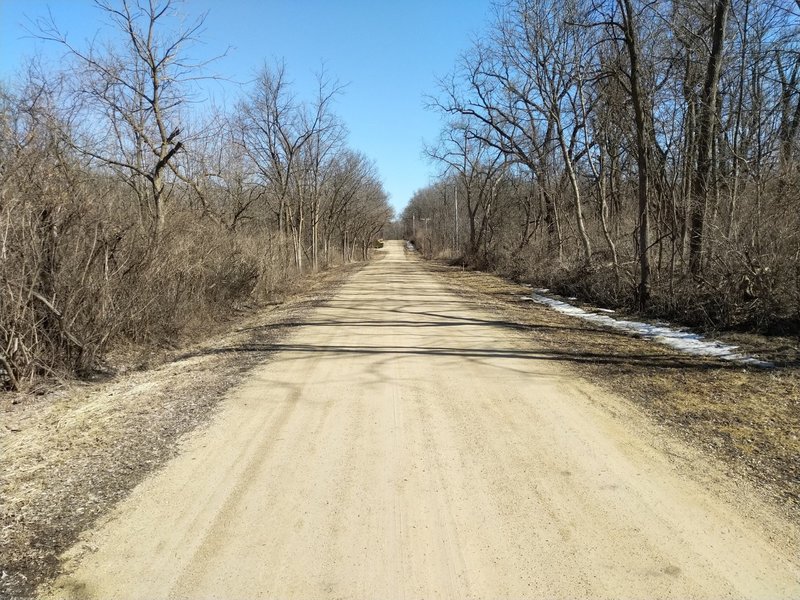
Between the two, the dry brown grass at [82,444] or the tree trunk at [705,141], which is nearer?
the dry brown grass at [82,444]

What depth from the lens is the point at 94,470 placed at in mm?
4113

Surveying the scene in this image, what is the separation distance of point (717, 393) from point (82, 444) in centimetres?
656

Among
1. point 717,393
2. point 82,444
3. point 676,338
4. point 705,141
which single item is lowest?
point 82,444

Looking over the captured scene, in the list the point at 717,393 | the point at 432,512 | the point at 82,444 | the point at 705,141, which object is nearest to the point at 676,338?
the point at 717,393

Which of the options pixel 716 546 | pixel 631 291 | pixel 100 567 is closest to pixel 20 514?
pixel 100 567

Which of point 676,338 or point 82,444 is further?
point 676,338

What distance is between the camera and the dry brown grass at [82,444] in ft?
10.4

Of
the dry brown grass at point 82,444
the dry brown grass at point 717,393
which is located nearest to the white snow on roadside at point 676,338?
the dry brown grass at point 717,393

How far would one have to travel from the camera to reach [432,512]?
340 cm

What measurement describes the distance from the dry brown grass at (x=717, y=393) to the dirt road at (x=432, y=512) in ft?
1.05

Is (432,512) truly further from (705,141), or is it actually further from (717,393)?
(705,141)

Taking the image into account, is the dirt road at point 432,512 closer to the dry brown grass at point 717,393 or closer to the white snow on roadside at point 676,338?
the dry brown grass at point 717,393

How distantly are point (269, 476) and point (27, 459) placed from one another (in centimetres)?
214

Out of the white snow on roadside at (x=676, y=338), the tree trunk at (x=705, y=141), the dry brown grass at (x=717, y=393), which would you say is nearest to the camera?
→ the dry brown grass at (x=717, y=393)
